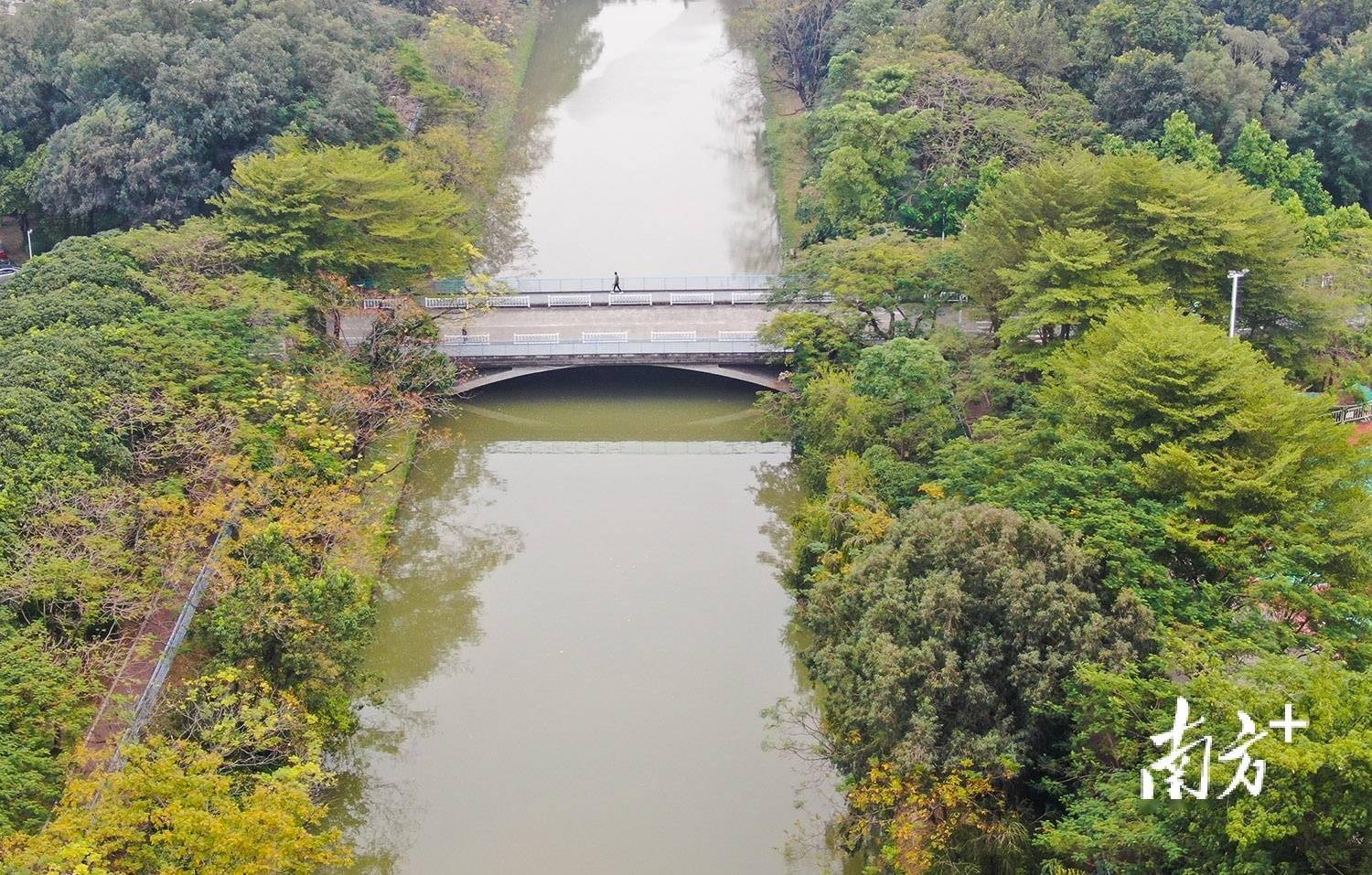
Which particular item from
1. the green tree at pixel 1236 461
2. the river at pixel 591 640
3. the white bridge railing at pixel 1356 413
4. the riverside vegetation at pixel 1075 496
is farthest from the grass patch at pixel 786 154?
the green tree at pixel 1236 461

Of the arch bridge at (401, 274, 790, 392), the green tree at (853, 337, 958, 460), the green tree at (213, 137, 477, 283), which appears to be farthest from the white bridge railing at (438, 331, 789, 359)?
the green tree at (853, 337, 958, 460)

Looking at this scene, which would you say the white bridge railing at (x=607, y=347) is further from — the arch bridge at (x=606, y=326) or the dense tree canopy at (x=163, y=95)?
the dense tree canopy at (x=163, y=95)

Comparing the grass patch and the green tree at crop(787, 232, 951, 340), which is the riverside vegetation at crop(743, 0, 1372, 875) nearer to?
the green tree at crop(787, 232, 951, 340)

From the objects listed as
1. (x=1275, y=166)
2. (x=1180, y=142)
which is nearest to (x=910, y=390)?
(x=1180, y=142)

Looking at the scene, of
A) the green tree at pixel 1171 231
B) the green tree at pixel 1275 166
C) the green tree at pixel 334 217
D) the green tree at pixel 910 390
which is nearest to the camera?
the green tree at pixel 910 390

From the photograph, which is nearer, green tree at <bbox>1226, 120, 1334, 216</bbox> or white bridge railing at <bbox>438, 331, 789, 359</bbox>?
white bridge railing at <bbox>438, 331, 789, 359</bbox>

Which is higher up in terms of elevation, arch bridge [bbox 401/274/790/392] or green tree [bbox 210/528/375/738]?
arch bridge [bbox 401/274/790/392]
